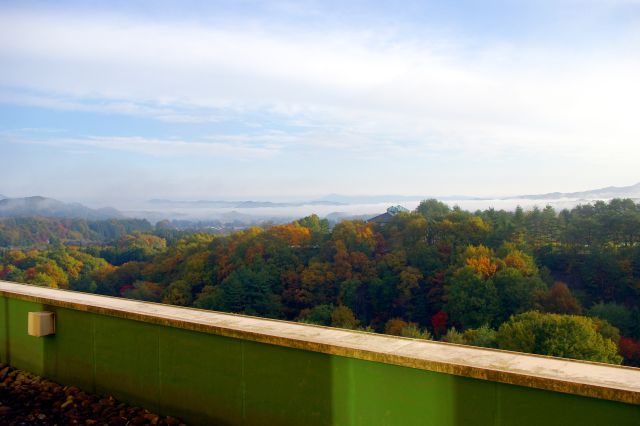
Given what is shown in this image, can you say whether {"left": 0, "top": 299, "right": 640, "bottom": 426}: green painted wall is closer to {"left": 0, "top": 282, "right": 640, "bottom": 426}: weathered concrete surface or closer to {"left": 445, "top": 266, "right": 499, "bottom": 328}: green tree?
{"left": 0, "top": 282, "right": 640, "bottom": 426}: weathered concrete surface

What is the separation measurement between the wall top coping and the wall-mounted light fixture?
53 centimetres

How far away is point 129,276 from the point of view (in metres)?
62.9

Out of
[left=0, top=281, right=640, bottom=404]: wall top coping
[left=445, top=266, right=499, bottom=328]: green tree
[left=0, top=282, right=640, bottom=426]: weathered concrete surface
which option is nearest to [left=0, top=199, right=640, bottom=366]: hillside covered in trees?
[left=445, top=266, right=499, bottom=328]: green tree

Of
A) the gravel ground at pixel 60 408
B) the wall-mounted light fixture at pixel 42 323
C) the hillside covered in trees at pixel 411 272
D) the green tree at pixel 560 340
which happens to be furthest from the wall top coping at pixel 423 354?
the hillside covered in trees at pixel 411 272

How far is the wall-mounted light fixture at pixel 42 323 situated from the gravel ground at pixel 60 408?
0.43 metres

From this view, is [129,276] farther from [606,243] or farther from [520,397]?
[520,397]

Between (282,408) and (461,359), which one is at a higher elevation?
(461,359)

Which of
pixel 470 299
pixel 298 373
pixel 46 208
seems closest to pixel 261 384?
pixel 298 373

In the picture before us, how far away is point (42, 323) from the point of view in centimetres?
464

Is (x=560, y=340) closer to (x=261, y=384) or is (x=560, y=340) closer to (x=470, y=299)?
(x=470, y=299)

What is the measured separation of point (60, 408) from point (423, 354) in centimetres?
292

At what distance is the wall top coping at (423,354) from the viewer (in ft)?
7.88

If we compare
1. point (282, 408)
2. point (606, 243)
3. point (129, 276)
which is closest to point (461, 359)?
point (282, 408)

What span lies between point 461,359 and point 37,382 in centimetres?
370
